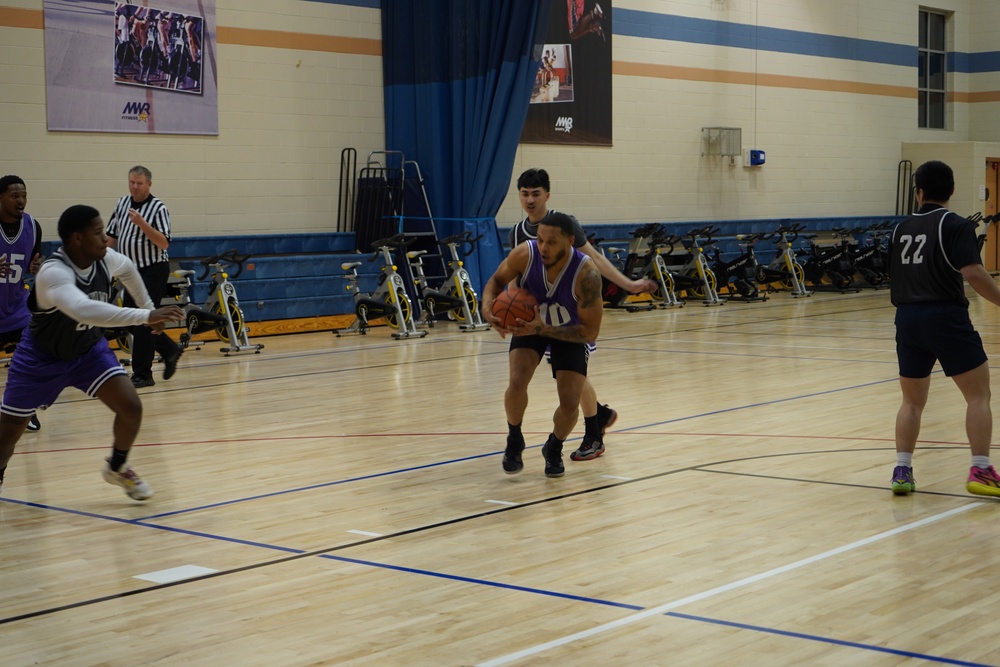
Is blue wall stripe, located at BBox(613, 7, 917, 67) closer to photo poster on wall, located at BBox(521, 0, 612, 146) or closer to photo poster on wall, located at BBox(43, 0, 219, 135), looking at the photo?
photo poster on wall, located at BBox(521, 0, 612, 146)

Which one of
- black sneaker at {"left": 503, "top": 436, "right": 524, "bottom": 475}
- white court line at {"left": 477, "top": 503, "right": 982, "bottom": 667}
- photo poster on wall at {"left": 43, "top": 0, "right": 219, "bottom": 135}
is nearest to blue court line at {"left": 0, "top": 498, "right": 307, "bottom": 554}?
white court line at {"left": 477, "top": 503, "right": 982, "bottom": 667}

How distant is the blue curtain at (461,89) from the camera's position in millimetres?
14594

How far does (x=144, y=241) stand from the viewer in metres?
9.89

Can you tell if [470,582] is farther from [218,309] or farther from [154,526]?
[218,309]

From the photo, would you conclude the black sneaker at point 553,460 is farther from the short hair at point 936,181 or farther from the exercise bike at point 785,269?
the exercise bike at point 785,269

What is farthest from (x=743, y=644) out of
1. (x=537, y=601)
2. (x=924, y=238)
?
(x=924, y=238)

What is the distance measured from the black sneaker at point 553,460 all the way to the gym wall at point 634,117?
8189mm

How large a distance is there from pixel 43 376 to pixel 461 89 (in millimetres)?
10210

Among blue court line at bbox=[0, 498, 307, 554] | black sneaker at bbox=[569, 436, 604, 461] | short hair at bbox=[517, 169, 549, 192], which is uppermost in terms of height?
short hair at bbox=[517, 169, 549, 192]

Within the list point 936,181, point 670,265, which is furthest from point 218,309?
point 936,181

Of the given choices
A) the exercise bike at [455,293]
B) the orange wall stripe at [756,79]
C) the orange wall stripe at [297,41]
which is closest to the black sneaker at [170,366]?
the exercise bike at [455,293]

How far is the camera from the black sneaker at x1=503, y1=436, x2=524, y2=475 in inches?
241

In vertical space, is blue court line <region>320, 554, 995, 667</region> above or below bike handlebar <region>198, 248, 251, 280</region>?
below

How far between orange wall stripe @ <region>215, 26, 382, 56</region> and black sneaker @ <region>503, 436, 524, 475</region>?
9.13 meters
